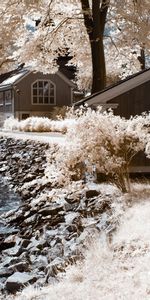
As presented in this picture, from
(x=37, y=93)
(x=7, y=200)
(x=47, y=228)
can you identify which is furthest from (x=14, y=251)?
(x=37, y=93)

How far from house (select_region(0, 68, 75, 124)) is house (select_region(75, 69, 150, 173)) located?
30.6m

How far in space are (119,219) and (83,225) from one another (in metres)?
1.35

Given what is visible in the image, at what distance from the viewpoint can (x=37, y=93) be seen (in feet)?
160

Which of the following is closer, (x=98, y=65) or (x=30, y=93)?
(x=98, y=65)

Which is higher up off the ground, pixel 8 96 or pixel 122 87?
pixel 8 96

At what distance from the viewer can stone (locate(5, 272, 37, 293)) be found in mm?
9461

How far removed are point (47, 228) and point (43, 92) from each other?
35857 mm

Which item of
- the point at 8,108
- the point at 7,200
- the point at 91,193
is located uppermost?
the point at 8,108

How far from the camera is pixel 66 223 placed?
1359cm

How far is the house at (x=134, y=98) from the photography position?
17.4m

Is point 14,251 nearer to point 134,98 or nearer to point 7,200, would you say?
point 7,200

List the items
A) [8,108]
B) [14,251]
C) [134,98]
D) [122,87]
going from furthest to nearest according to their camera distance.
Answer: [8,108], [134,98], [122,87], [14,251]

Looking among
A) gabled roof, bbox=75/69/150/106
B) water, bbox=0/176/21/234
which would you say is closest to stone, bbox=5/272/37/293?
water, bbox=0/176/21/234

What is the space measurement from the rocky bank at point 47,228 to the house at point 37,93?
28163 millimetres
